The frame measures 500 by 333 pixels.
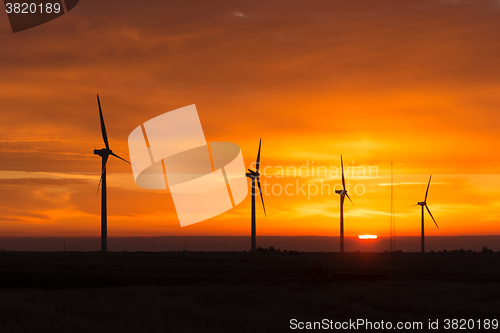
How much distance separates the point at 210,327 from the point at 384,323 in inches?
349

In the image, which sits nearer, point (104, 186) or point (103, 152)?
point (104, 186)

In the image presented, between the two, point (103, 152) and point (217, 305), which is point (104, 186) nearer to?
point (103, 152)

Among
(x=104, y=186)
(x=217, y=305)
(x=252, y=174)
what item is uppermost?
(x=252, y=174)

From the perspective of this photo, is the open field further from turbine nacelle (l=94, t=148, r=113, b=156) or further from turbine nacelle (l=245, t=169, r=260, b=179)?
turbine nacelle (l=245, t=169, r=260, b=179)

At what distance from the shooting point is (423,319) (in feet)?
90.4

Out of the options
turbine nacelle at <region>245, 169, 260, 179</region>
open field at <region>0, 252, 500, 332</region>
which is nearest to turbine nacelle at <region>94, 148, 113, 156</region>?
turbine nacelle at <region>245, 169, 260, 179</region>

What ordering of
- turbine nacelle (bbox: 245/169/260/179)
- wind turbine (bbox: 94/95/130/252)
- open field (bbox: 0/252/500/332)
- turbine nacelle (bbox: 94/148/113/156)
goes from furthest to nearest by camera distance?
1. turbine nacelle (bbox: 245/169/260/179)
2. turbine nacelle (bbox: 94/148/113/156)
3. wind turbine (bbox: 94/95/130/252)
4. open field (bbox: 0/252/500/332)

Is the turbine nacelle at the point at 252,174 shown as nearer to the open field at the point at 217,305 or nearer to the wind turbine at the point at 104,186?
the wind turbine at the point at 104,186

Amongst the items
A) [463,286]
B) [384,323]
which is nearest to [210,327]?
[384,323]

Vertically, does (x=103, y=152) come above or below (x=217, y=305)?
above

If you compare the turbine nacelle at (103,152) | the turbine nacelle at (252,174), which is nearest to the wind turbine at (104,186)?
the turbine nacelle at (103,152)

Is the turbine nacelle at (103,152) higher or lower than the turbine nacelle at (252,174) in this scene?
higher

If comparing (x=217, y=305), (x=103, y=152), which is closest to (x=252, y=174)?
(x=103, y=152)

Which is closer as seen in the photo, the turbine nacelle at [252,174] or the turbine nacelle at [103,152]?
the turbine nacelle at [103,152]
